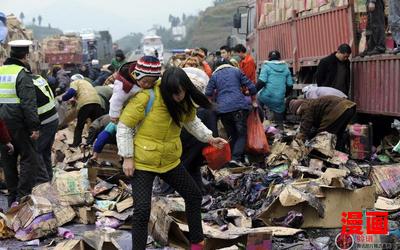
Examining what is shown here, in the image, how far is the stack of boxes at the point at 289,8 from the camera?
35.7ft

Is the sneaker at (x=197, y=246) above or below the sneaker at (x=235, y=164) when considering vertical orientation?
above

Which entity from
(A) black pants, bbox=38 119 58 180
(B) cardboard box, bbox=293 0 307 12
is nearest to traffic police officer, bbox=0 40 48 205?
(A) black pants, bbox=38 119 58 180

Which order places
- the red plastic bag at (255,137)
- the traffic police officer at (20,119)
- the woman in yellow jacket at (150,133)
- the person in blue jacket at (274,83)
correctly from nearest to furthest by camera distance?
the woman in yellow jacket at (150,133) → the traffic police officer at (20,119) → the red plastic bag at (255,137) → the person in blue jacket at (274,83)

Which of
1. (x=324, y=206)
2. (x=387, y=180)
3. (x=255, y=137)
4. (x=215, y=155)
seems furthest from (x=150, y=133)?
(x=255, y=137)

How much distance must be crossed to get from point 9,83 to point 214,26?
88.6 metres

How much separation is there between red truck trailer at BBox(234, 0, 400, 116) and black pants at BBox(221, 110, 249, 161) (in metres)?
2.02

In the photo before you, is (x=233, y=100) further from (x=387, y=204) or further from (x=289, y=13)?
(x=289, y=13)

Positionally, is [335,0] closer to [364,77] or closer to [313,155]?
[364,77]

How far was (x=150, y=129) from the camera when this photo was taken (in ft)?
14.6

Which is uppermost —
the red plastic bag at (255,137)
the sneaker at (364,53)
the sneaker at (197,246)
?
the sneaker at (364,53)

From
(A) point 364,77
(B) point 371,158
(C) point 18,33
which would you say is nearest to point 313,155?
(B) point 371,158

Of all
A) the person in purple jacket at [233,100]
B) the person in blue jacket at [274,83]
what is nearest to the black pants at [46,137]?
the person in purple jacket at [233,100]

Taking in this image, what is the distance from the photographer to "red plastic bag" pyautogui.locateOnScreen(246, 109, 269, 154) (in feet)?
28.0

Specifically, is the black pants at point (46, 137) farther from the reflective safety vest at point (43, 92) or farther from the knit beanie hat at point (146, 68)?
the knit beanie hat at point (146, 68)
